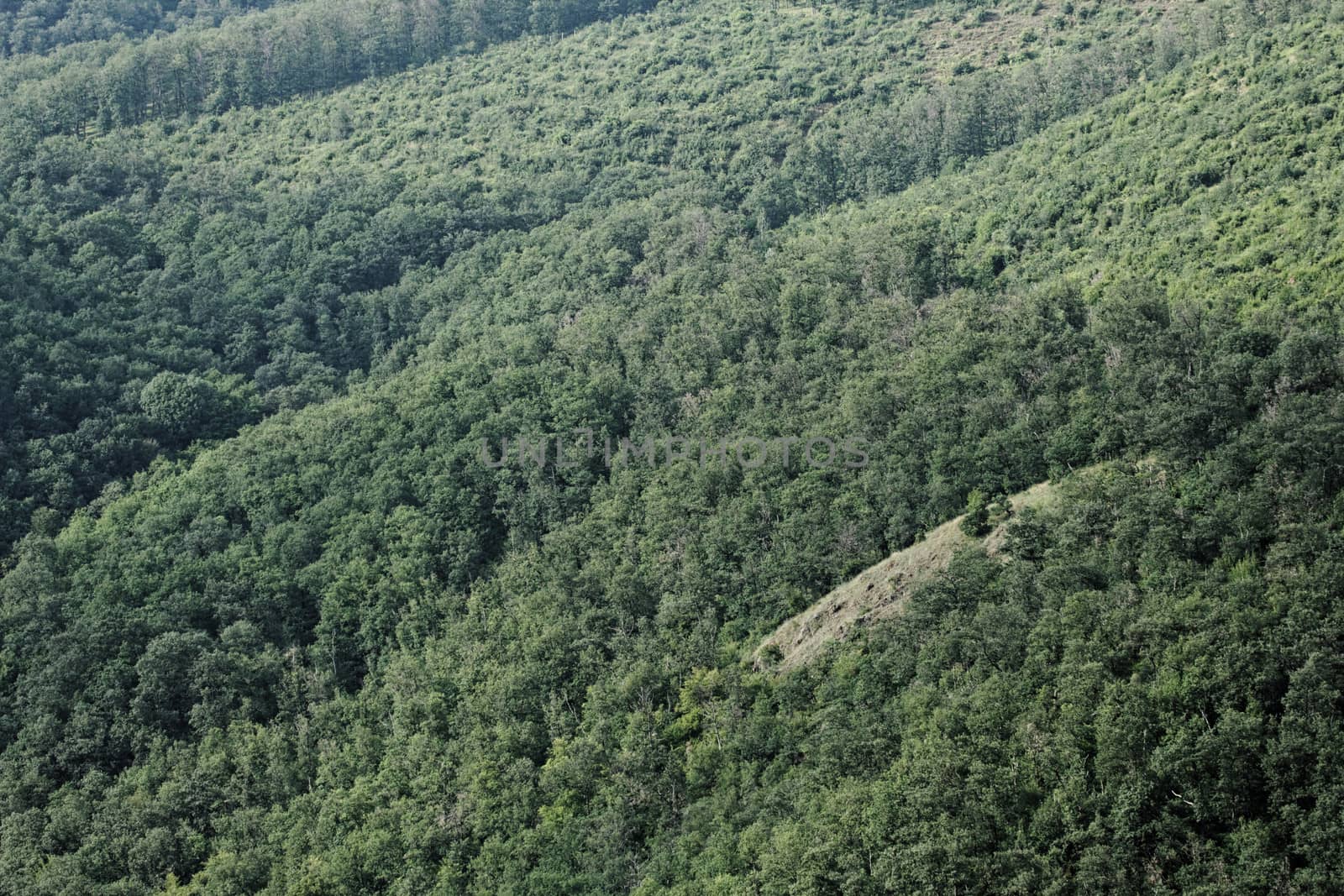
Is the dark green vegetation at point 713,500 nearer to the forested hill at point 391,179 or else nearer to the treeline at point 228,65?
the forested hill at point 391,179

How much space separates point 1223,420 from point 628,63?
119 metres

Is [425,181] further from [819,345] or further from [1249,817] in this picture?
[1249,817]

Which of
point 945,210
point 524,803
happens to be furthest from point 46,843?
point 945,210

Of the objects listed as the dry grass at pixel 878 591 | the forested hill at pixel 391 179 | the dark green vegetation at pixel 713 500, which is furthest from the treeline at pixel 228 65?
the dry grass at pixel 878 591

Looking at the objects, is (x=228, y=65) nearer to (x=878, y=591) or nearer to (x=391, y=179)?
(x=391, y=179)

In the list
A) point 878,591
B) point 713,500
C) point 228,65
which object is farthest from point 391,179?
point 878,591

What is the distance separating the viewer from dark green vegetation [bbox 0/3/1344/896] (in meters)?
68.1

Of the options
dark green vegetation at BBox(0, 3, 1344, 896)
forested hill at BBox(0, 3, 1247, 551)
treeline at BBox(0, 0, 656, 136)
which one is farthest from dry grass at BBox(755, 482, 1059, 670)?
treeline at BBox(0, 0, 656, 136)

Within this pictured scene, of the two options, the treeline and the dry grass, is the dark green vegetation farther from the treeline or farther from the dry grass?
the treeline

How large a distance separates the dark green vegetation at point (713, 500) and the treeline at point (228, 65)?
58.9 ft

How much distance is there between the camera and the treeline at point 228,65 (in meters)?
174

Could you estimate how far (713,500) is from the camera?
9781cm

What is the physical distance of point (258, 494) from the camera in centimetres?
11012

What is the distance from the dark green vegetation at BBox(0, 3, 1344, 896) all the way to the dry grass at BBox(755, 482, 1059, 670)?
4.27 ft
